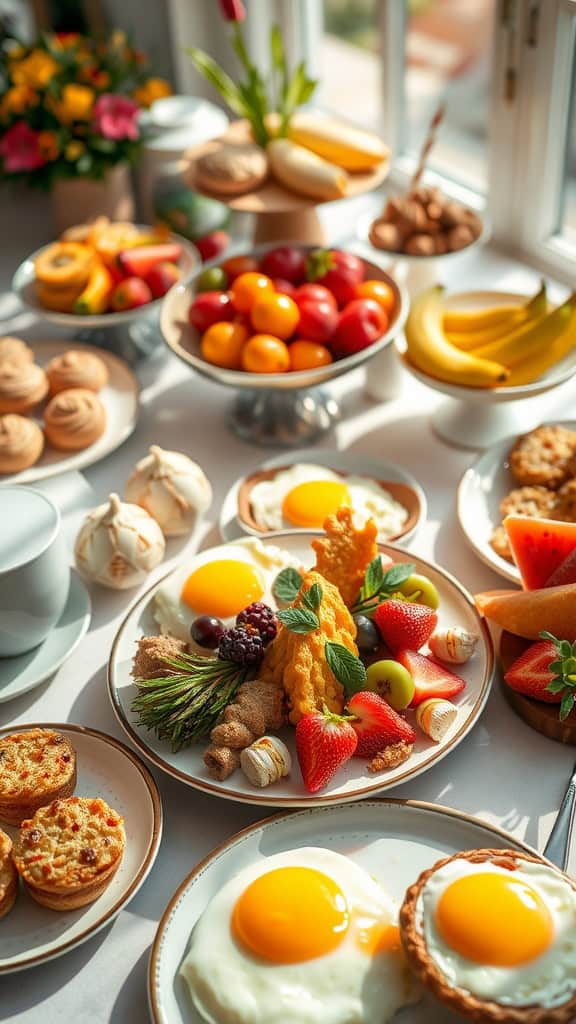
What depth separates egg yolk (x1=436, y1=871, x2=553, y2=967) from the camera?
35.3 inches

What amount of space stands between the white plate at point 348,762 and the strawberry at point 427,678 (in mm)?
19

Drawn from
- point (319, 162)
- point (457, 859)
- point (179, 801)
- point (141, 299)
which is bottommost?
point (179, 801)

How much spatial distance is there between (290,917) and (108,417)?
103cm

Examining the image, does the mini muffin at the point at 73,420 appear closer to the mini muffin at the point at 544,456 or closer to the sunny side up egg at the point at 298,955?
the mini muffin at the point at 544,456

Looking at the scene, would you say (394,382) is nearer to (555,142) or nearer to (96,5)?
(555,142)

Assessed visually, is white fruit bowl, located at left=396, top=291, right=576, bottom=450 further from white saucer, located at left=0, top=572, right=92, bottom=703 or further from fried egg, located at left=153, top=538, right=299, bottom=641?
white saucer, located at left=0, top=572, right=92, bottom=703

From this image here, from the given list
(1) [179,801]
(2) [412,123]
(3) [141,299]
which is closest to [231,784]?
(1) [179,801]

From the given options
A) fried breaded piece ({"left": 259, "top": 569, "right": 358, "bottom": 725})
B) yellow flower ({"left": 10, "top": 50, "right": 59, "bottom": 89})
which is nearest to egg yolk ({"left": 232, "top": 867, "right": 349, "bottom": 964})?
fried breaded piece ({"left": 259, "top": 569, "right": 358, "bottom": 725})

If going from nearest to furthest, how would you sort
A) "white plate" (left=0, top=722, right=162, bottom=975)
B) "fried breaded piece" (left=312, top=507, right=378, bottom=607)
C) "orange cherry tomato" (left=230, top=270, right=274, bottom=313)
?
"white plate" (left=0, top=722, right=162, bottom=975) → "fried breaded piece" (left=312, top=507, right=378, bottom=607) → "orange cherry tomato" (left=230, top=270, right=274, bottom=313)

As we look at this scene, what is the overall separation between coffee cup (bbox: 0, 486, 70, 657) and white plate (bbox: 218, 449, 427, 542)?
0.96 ft

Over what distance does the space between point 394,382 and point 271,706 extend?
81 centimetres

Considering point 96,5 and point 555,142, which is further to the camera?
point 96,5

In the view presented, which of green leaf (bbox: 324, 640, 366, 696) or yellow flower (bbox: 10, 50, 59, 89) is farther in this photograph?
yellow flower (bbox: 10, 50, 59, 89)

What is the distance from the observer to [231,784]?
3.69 ft
